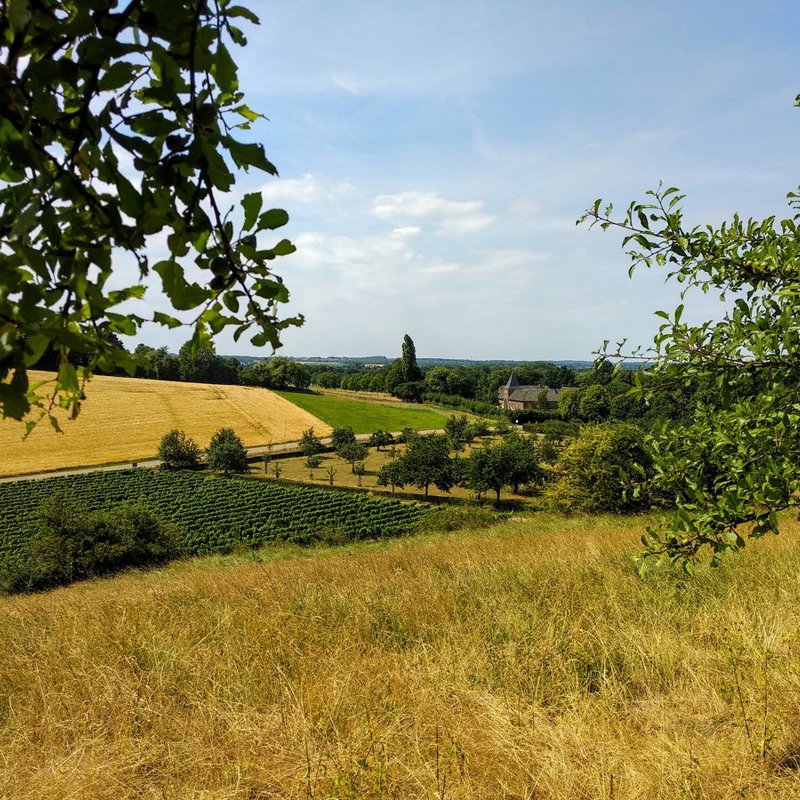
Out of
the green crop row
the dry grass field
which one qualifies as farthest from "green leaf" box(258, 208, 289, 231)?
the green crop row

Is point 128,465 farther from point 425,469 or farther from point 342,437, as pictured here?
point 425,469

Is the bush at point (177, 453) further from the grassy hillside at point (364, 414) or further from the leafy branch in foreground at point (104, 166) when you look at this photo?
→ the leafy branch in foreground at point (104, 166)

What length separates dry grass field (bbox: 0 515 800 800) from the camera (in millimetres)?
2346

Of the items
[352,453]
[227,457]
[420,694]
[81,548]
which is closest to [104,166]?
[420,694]

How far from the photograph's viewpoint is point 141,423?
200ft

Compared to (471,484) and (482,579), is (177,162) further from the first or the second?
(471,484)

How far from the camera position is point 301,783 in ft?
7.66

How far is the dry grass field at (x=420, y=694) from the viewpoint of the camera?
2346 mm

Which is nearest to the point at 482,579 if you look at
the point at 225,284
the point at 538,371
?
the point at 225,284

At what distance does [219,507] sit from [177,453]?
14846 mm

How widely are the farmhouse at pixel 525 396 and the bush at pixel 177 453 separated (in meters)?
64.3

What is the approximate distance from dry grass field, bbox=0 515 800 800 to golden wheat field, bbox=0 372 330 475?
52822 mm

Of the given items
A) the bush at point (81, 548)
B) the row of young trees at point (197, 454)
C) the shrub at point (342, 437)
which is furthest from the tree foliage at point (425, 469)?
the bush at point (81, 548)

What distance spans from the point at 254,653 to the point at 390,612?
48.1 inches
